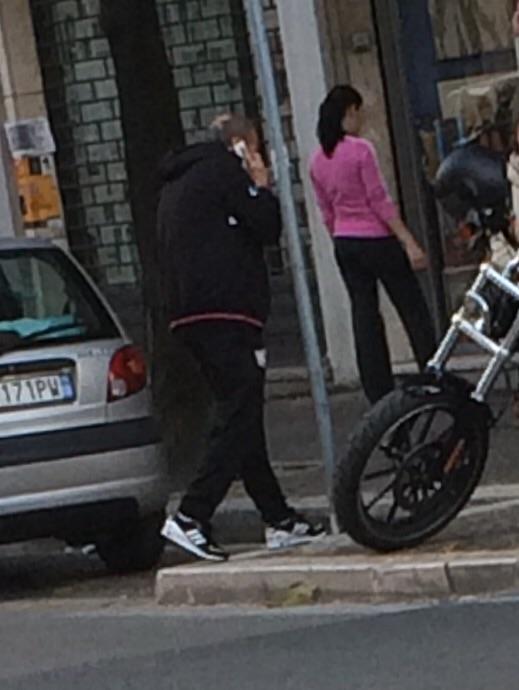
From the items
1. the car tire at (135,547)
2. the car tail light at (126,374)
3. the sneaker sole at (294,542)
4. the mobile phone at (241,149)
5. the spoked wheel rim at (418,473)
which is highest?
the mobile phone at (241,149)

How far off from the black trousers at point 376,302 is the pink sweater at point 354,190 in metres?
0.08

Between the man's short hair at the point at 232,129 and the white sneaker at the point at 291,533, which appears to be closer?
the white sneaker at the point at 291,533

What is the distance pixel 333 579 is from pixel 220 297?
59.3 inches

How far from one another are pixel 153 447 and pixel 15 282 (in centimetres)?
101

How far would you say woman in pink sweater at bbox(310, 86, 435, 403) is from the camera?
44.6ft

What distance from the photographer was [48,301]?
11695 millimetres

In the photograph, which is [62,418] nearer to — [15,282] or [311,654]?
[15,282]

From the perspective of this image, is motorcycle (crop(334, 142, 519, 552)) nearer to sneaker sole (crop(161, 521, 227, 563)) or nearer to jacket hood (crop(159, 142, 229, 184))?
sneaker sole (crop(161, 521, 227, 563))

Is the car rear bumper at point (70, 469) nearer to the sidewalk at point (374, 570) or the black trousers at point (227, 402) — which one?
the black trousers at point (227, 402)

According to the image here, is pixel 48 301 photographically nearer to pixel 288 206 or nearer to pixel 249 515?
pixel 288 206

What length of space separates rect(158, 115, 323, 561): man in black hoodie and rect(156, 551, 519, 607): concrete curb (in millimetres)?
356

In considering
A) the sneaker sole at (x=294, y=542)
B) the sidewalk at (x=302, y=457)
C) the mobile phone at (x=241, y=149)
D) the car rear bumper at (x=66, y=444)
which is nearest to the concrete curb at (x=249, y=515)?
the sidewalk at (x=302, y=457)

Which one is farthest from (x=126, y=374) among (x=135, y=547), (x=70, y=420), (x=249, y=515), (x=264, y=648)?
Result: (x=264, y=648)

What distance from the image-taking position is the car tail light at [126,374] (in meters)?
11.4
